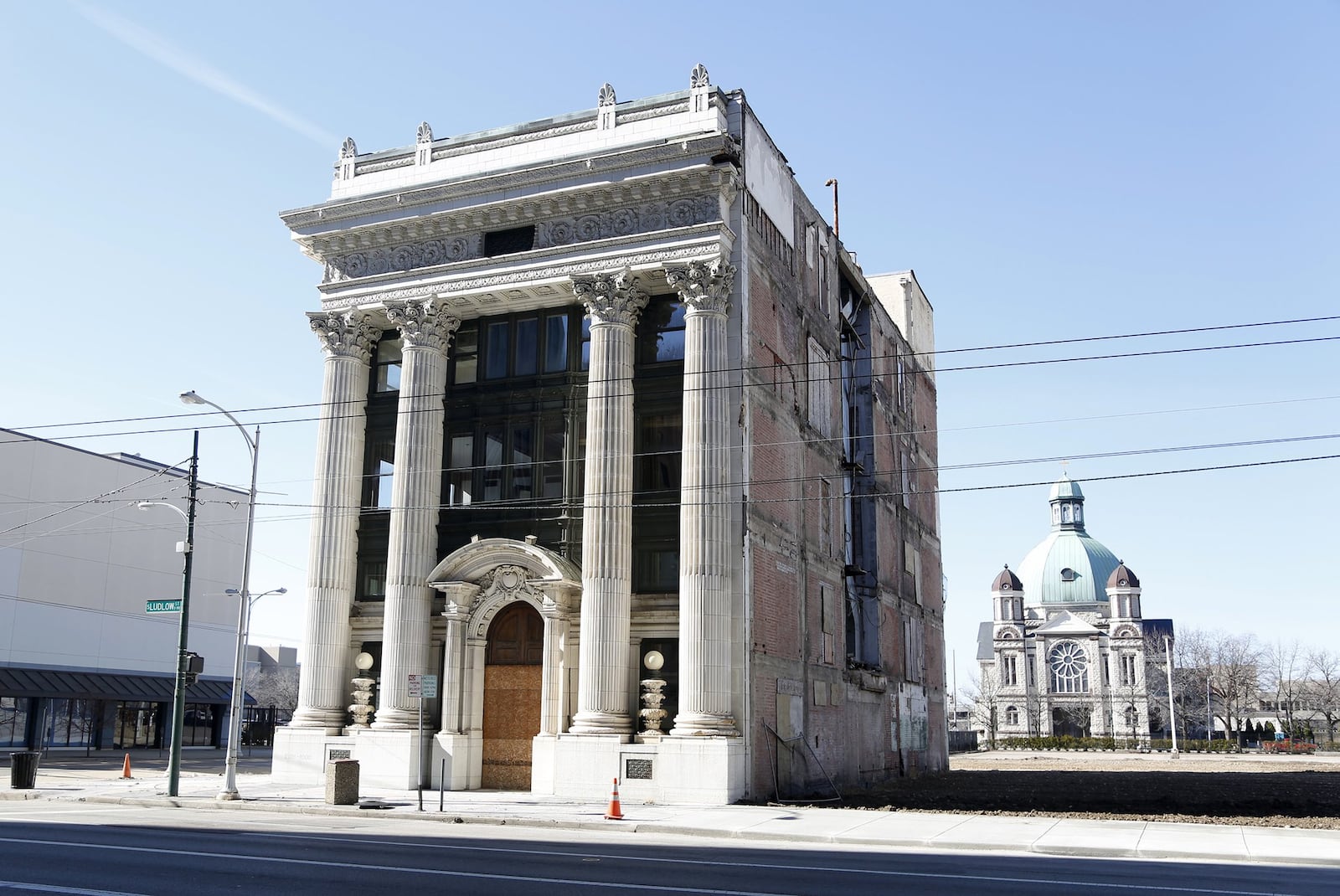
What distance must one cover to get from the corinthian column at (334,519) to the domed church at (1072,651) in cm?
12187

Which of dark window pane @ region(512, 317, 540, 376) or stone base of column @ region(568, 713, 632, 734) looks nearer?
stone base of column @ region(568, 713, 632, 734)

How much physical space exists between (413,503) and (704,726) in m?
10.8

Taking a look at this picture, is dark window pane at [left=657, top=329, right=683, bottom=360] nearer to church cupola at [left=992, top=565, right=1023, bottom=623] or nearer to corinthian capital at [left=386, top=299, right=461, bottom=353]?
corinthian capital at [left=386, top=299, right=461, bottom=353]

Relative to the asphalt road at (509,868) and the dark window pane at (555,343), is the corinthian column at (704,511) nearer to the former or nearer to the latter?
the dark window pane at (555,343)

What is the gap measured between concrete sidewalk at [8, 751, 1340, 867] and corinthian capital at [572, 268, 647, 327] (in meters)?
12.8

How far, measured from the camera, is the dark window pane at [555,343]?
33.5 meters

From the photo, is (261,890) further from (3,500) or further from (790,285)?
(3,500)

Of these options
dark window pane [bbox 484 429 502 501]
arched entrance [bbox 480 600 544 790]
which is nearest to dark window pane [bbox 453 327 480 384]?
→ dark window pane [bbox 484 429 502 501]

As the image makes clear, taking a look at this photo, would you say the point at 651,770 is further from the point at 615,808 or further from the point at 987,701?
the point at 987,701

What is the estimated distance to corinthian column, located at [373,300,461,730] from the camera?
1256 inches

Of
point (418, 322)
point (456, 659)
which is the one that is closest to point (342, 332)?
point (418, 322)

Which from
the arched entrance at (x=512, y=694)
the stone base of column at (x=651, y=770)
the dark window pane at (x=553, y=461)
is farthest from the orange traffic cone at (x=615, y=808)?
the dark window pane at (x=553, y=461)

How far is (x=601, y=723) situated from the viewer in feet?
95.3

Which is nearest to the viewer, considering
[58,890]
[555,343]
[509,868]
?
[58,890]
